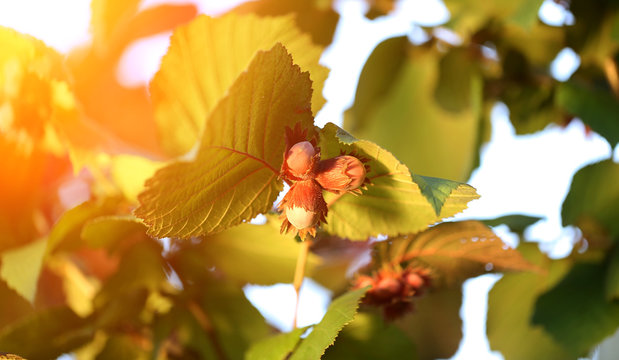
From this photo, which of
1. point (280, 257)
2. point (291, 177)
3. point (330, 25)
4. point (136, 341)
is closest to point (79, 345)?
point (136, 341)

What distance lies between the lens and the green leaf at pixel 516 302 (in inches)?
28.8

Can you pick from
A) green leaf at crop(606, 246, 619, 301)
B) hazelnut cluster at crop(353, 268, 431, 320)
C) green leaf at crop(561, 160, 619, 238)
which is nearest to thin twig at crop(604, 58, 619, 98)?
green leaf at crop(561, 160, 619, 238)

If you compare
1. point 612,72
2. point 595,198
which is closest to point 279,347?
point 595,198

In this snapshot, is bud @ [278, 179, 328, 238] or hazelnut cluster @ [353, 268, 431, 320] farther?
hazelnut cluster @ [353, 268, 431, 320]

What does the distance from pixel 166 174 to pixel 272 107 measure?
0.24ft

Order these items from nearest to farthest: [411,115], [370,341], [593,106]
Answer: [370,341], [593,106], [411,115]

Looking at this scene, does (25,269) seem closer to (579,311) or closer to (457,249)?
(457,249)

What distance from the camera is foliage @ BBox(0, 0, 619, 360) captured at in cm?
35

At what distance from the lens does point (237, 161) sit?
0.35m

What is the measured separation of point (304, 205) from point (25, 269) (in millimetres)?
324

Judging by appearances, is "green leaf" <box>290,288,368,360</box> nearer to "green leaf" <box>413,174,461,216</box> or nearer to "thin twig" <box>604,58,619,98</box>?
"green leaf" <box>413,174,461,216</box>

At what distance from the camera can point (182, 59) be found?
0.45 metres

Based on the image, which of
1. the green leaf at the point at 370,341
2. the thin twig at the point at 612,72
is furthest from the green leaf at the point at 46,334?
the thin twig at the point at 612,72

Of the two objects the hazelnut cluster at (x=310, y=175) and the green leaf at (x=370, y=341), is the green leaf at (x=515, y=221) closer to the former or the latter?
the green leaf at (x=370, y=341)
